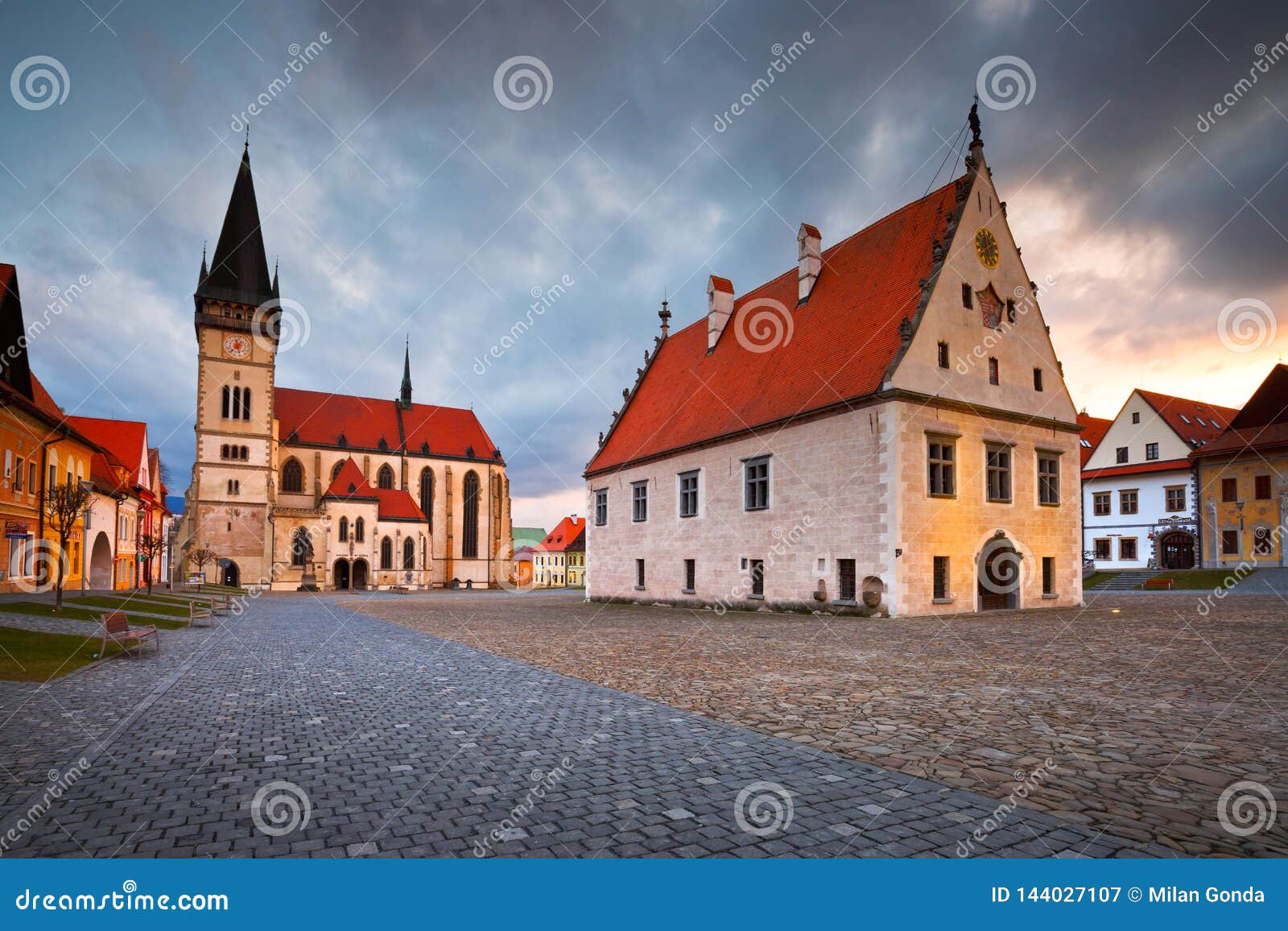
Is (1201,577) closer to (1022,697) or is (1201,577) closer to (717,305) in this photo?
(717,305)

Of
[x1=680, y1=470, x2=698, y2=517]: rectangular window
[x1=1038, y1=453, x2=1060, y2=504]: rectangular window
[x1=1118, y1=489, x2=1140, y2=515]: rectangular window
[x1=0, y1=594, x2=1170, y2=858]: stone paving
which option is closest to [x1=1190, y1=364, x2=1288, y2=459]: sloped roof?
[x1=1118, y1=489, x2=1140, y2=515]: rectangular window

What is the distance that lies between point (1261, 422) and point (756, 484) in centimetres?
3532

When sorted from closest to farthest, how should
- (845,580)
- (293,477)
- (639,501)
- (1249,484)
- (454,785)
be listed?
(454,785), (845,580), (639,501), (1249,484), (293,477)

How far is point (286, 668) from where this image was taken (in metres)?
11.8

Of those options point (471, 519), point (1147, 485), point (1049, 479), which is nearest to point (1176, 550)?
point (1147, 485)

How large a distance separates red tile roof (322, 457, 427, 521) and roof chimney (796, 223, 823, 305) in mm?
51567

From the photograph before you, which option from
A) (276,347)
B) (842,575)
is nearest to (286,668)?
(842,575)

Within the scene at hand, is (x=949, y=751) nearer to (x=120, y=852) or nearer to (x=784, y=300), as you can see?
(x=120, y=852)

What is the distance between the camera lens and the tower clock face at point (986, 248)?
24156 millimetres

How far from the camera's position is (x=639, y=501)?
33.8 metres

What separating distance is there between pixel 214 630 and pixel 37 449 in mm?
14065

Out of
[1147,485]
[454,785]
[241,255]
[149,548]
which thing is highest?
[241,255]

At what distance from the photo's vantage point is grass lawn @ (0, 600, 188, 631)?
1962cm

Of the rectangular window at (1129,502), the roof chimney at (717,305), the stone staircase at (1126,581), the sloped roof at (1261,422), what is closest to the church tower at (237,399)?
the roof chimney at (717,305)
